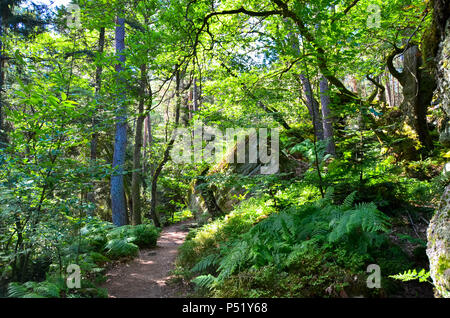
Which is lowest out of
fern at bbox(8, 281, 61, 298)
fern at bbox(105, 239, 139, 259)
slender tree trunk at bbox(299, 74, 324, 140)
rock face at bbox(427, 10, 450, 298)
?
fern at bbox(105, 239, 139, 259)

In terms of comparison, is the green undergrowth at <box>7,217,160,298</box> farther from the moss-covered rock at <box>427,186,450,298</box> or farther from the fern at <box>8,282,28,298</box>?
the moss-covered rock at <box>427,186,450,298</box>

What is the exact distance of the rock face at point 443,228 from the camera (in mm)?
2158

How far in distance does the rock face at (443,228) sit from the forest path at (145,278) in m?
4.05

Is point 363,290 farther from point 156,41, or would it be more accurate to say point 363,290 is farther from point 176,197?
point 176,197

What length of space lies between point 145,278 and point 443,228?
19.3 ft

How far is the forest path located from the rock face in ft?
13.3

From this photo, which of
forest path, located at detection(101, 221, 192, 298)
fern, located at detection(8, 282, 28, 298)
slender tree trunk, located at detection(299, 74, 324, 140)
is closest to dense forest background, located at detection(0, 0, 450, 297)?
fern, located at detection(8, 282, 28, 298)

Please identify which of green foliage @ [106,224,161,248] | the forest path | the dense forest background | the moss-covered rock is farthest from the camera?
green foliage @ [106,224,161,248]

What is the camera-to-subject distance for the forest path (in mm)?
5031

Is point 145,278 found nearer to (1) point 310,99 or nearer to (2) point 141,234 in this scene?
(2) point 141,234
